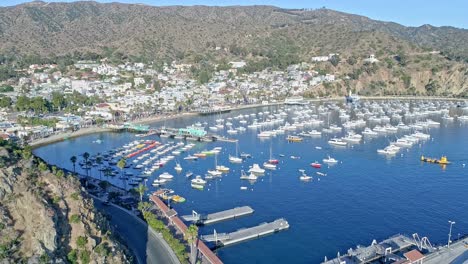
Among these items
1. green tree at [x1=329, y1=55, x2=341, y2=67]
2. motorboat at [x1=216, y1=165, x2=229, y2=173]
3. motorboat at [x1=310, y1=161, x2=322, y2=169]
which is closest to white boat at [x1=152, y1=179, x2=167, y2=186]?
motorboat at [x1=216, y1=165, x2=229, y2=173]

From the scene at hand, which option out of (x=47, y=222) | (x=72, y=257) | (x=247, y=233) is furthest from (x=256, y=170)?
(x=47, y=222)

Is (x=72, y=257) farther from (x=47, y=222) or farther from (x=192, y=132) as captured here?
(x=192, y=132)

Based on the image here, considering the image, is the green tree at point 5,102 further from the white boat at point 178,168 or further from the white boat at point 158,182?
the white boat at point 158,182

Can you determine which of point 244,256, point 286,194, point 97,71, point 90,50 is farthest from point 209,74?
point 244,256

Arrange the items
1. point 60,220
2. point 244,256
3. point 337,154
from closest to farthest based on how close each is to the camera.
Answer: point 60,220 < point 244,256 < point 337,154

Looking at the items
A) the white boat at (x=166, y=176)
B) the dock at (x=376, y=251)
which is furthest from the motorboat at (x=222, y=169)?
the dock at (x=376, y=251)

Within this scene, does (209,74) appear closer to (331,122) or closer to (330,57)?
(330,57)
